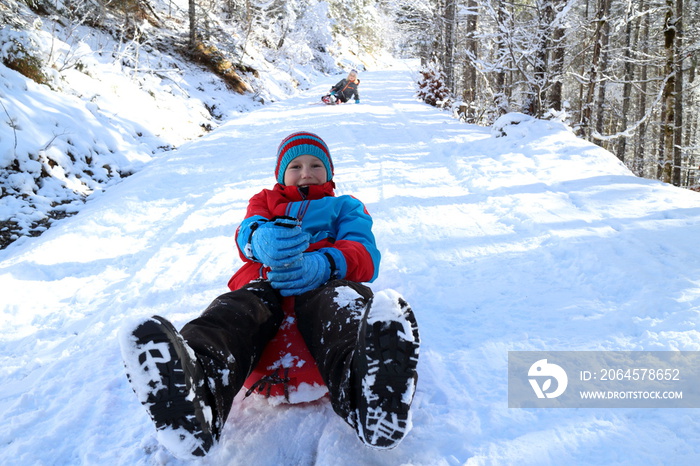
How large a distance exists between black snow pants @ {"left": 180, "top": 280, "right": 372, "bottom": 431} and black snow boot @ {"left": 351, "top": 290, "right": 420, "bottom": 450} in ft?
0.33

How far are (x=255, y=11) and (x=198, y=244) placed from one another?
656 inches

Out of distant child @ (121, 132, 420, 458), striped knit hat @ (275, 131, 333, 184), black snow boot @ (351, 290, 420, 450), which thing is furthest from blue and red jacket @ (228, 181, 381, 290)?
black snow boot @ (351, 290, 420, 450)

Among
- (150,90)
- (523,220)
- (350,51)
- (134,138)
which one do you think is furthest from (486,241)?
(350,51)

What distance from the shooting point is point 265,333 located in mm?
1617

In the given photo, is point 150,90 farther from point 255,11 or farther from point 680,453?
point 255,11

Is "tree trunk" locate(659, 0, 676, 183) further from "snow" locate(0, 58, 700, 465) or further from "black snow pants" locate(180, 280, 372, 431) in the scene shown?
"black snow pants" locate(180, 280, 372, 431)

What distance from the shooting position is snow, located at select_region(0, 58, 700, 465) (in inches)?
53.2

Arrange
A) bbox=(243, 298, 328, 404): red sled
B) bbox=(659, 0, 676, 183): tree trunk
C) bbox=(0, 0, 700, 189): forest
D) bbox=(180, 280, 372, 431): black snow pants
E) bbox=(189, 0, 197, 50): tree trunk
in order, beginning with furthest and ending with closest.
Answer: bbox=(189, 0, 197, 50): tree trunk
bbox=(659, 0, 676, 183): tree trunk
bbox=(0, 0, 700, 189): forest
bbox=(243, 298, 328, 404): red sled
bbox=(180, 280, 372, 431): black snow pants

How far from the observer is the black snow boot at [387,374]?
Result: 110 cm

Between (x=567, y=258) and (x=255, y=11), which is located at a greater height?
(x=255, y=11)

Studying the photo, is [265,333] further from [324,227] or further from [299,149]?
[299,149]

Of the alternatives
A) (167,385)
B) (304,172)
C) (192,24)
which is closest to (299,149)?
(304,172)

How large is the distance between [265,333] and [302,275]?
0.93 ft

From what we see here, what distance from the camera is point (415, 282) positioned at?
2492mm
